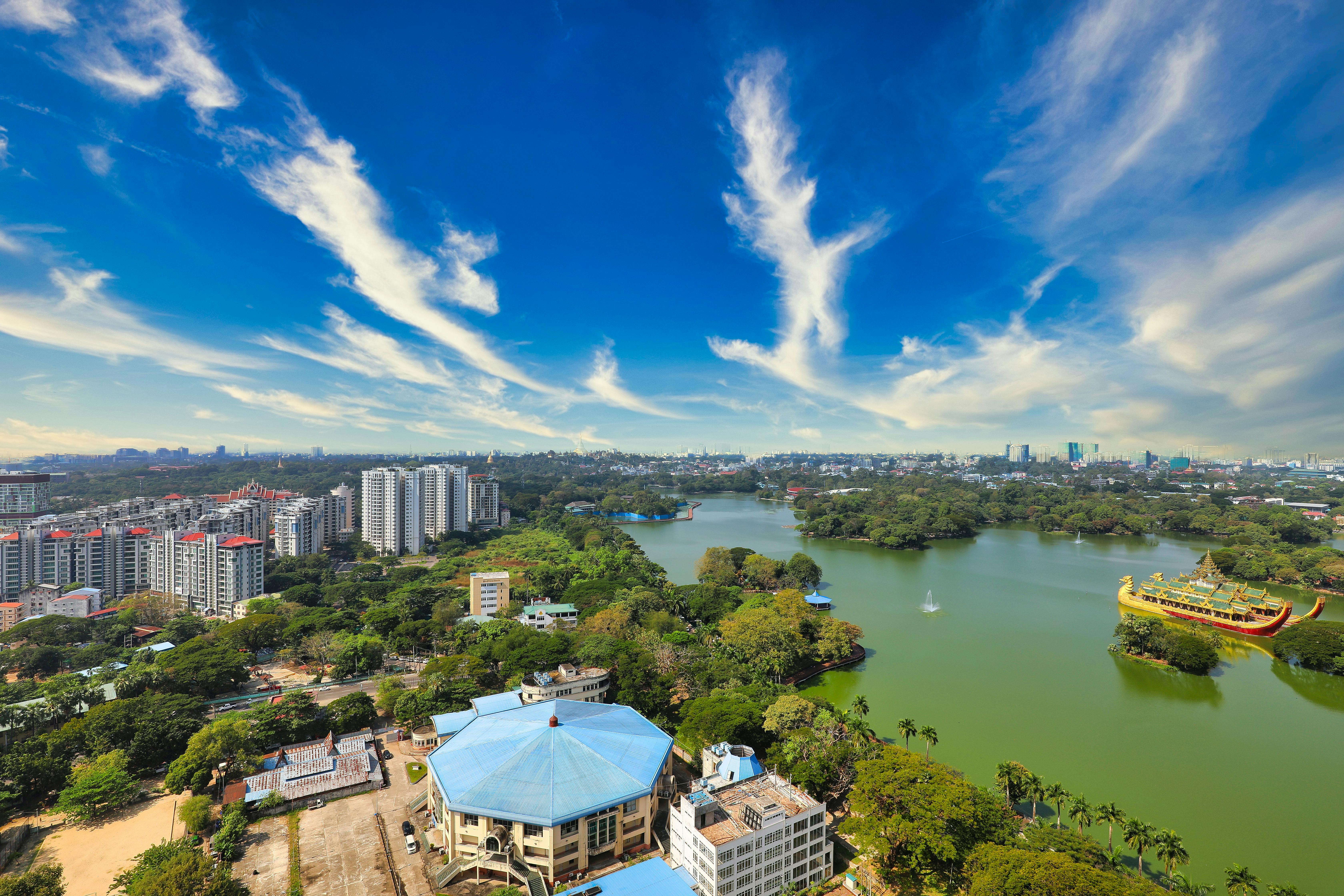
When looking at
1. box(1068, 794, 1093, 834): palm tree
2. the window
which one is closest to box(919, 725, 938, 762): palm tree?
box(1068, 794, 1093, 834): palm tree

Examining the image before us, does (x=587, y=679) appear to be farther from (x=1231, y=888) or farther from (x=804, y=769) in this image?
(x=1231, y=888)

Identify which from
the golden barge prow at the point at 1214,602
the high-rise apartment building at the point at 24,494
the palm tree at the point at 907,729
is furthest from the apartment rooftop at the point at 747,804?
the high-rise apartment building at the point at 24,494

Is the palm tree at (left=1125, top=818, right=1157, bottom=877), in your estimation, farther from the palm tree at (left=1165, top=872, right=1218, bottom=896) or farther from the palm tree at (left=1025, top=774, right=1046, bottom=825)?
the palm tree at (left=1025, top=774, right=1046, bottom=825)

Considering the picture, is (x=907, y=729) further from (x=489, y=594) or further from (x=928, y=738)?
(x=489, y=594)

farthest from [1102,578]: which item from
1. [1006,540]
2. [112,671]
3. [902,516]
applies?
[112,671]

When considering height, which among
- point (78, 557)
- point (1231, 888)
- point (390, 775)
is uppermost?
point (78, 557)

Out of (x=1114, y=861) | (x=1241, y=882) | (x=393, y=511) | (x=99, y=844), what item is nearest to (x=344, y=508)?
(x=393, y=511)
